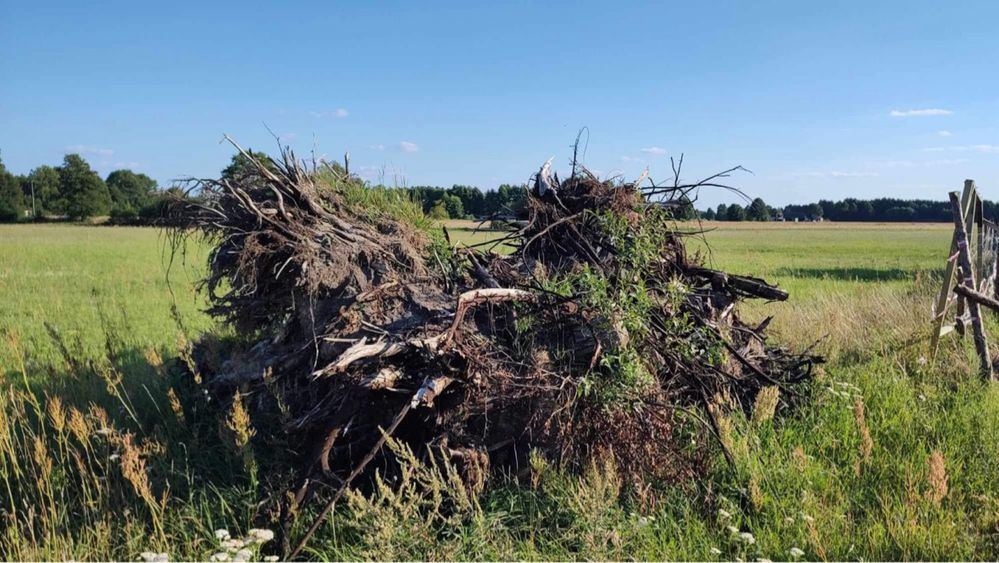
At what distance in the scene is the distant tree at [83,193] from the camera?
313ft

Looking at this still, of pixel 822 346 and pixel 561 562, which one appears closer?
pixel 561 562

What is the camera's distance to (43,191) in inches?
4055

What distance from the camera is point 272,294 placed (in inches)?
185

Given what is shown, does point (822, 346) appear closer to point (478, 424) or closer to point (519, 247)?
point (519, 247)

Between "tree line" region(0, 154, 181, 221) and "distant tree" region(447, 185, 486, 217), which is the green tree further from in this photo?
"tree line" region(0, 154, 181, 221)

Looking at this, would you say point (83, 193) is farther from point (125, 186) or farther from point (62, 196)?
point (125, 186)

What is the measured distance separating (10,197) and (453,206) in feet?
373

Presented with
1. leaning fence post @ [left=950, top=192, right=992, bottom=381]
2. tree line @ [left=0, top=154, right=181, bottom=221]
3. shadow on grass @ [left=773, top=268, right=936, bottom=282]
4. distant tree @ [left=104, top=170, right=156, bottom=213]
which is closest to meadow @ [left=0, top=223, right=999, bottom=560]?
leaning fence post @ [left=950, top=192, right=992, bottom=381]

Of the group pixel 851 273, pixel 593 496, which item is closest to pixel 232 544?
pixel 593 496

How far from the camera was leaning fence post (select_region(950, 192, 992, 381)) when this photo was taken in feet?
20.7

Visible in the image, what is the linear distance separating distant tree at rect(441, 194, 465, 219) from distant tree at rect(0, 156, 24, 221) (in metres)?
106

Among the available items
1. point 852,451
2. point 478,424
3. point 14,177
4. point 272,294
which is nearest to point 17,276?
point 272,294

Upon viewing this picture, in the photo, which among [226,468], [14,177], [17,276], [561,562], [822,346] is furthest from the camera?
[14,177]

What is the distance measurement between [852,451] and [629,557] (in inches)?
84.5
